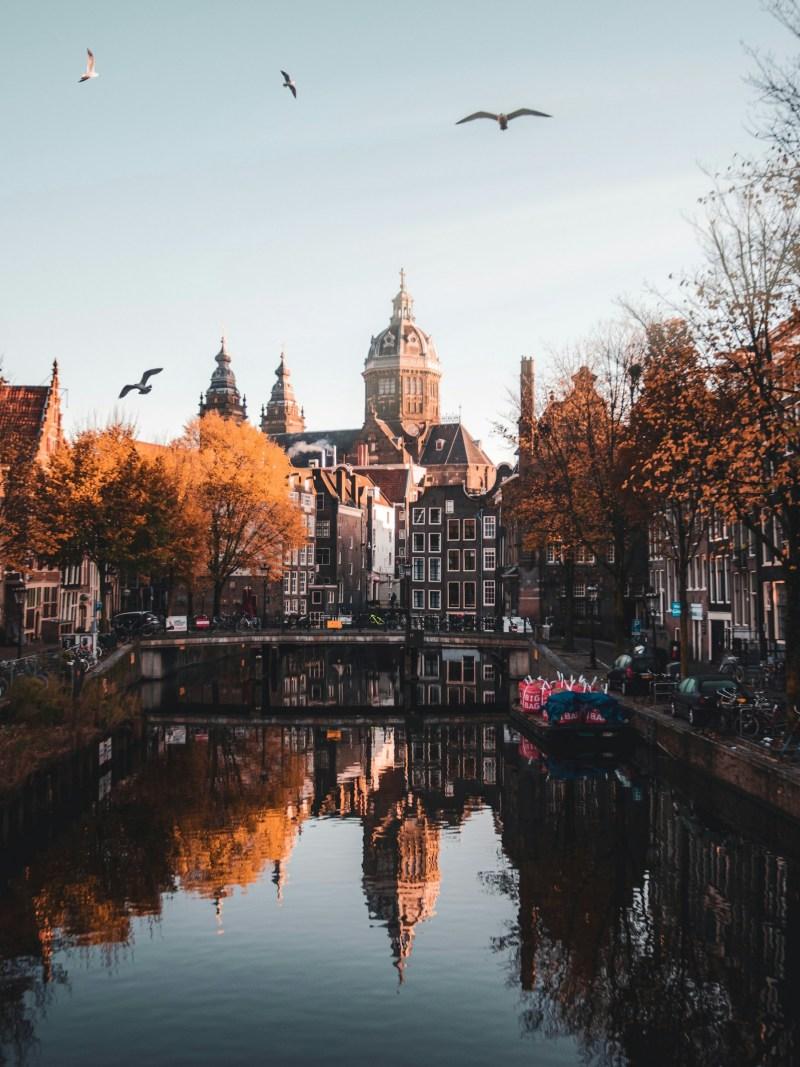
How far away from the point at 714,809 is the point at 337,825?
1092 cm

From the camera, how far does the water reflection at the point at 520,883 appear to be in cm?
1972

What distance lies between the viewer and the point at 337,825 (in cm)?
3450

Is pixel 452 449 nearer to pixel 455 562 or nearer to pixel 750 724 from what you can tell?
pixel 455 562

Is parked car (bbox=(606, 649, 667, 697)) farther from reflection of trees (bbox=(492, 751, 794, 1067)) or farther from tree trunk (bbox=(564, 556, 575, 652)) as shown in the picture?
reflection of trees (bbox=(492, 751, 794, 1067))

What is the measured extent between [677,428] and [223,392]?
461ft

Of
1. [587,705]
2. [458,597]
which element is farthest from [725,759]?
[458,597]

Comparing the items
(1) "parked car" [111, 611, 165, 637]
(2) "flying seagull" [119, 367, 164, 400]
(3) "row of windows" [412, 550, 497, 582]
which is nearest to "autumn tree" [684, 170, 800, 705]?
(2) "flying seagull" [119, 367, 164, 400]

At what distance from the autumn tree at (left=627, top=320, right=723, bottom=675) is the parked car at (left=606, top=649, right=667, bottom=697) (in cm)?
343

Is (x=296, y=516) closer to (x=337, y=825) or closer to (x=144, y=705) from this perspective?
(x=144, y=705)

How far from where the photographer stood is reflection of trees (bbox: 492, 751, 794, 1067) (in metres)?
18.7

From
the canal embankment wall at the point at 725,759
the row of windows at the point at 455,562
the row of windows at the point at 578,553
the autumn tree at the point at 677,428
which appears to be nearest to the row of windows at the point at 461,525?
the row of windows at the point at 455,562

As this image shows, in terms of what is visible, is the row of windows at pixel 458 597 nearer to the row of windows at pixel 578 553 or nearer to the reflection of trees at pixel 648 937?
the row of windows at pixel 578 553

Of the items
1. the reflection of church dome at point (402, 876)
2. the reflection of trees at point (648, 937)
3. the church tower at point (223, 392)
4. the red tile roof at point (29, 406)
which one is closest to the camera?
the reflection of trees at point (648, 937)

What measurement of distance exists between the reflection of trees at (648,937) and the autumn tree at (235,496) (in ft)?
167
